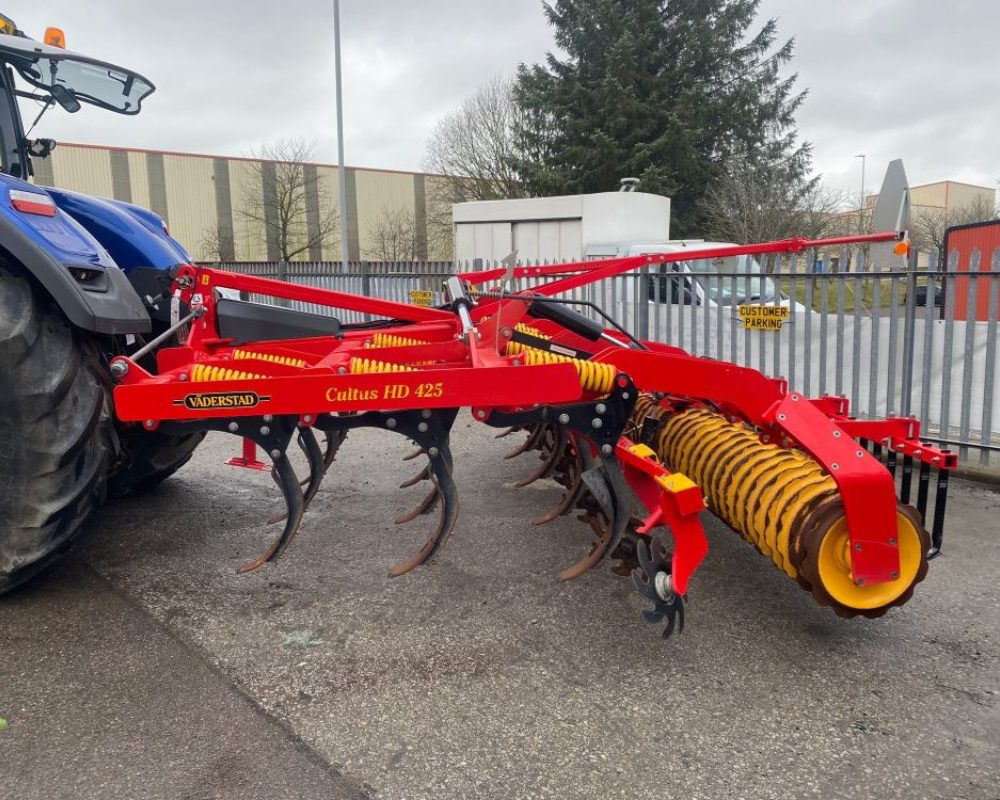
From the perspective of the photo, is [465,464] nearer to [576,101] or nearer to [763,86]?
[576,101]

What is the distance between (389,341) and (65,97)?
2517mm

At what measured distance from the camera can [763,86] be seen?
73.1 ft

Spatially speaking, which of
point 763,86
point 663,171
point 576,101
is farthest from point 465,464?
point 763,86

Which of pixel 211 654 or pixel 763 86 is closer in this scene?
pixel 211 654

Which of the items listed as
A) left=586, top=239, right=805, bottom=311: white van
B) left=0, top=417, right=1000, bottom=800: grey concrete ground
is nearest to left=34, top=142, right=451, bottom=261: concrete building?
left=586, top=239, right=805, bottom=311: white van

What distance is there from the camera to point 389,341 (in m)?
3.27

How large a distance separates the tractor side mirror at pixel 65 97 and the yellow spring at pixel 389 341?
2.40 meters

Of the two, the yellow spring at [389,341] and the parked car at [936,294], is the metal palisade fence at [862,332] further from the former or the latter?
the yellow spring at [389,341]

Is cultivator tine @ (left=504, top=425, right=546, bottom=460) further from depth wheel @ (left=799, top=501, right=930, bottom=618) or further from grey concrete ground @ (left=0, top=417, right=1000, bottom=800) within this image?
depth wheel @ (left=799, top=501, right=930, bottom=618)

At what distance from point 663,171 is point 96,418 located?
19662mm

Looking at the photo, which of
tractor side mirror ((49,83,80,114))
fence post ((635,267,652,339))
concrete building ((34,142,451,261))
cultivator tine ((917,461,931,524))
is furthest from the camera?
concrete building ((34,142,451,261))

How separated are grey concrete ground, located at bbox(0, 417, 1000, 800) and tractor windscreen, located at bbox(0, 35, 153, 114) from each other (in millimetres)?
2370

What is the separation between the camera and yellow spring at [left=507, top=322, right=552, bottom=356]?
3.19 m

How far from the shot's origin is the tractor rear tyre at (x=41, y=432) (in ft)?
8.93
